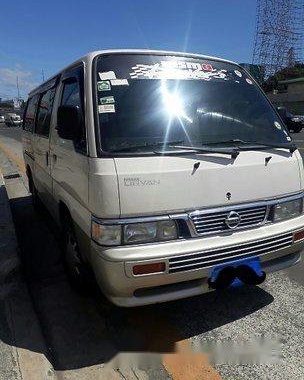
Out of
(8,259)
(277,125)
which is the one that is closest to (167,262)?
(277,125)

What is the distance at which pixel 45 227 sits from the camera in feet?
21.0

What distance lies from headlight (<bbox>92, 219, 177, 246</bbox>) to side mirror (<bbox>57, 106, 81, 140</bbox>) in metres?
0.83

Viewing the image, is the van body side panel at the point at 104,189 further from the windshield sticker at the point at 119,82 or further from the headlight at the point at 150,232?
the windshield sticker at the point at 119,82

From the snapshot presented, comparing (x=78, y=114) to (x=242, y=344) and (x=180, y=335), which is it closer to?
(x=180, y=335)

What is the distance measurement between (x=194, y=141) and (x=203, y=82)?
712 millimetres

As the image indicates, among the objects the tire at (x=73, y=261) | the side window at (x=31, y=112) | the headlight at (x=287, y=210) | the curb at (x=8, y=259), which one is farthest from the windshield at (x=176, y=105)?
the side window at (x=31, y=112)

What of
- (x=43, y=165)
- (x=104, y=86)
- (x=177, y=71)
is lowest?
(x=43, y=165)

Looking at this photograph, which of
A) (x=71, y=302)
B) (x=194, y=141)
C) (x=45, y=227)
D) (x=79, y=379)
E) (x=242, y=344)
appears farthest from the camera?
(x=45, y=227)

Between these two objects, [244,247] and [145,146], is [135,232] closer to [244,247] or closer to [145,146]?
[145,146]

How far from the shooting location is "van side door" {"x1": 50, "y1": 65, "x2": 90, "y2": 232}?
3.31 meters

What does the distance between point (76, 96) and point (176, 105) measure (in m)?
0.88

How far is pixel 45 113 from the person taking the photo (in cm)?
527

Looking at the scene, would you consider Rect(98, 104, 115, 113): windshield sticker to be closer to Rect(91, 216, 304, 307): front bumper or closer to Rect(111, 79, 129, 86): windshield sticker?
Rect(111, 79, 129, 86): windshield sticker

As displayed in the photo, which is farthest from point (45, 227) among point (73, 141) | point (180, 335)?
point (180, 335)
